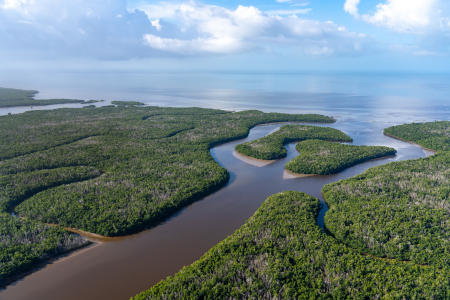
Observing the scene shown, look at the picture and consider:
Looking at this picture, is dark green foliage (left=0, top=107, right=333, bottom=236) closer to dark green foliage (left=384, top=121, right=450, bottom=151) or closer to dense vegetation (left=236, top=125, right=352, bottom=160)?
dense vegetation (left=236, top=125, right=352, bottom=160)

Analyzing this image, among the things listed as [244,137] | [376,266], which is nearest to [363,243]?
[376,266]

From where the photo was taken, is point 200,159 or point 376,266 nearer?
point 376,266

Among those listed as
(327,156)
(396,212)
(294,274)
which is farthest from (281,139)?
(294,274)

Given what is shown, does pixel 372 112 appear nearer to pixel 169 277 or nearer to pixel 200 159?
pixel 200 159

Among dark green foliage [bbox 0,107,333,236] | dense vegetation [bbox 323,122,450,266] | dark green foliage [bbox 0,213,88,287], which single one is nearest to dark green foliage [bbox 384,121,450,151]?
dense vegetation [bbox 323,122,450,266]

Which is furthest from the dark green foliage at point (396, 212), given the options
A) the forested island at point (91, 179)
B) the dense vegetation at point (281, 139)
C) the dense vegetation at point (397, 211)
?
the forested island at point (91, 179)

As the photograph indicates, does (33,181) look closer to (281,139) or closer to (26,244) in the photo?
(26,244)

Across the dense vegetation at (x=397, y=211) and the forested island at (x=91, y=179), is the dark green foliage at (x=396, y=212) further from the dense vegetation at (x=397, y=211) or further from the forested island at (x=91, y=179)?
the forested island at (x=91, y=179)

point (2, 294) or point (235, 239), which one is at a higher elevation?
point (235, 239)
